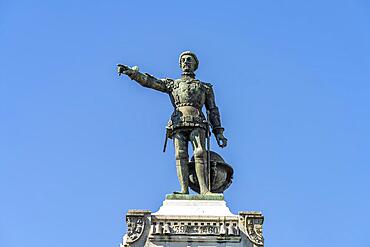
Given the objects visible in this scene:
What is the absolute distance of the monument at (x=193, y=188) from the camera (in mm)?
23328

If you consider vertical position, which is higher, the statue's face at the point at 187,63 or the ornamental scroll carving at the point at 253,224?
the statue's face at the point at 187,63

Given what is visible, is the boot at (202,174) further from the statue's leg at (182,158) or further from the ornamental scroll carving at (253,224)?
the ornamental scroll carving at (253,224)

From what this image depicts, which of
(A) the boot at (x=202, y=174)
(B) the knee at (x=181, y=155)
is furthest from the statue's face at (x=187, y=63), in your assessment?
(A) the boot at (x=202, y=174)

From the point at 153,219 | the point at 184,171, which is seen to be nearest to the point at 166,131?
the point at 184,171

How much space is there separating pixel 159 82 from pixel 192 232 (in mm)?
5216

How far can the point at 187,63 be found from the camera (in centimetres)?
2661

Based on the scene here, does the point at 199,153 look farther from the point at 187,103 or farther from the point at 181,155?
the point at 187,103

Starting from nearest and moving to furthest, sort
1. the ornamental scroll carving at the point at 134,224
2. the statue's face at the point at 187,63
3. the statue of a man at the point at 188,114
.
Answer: the ornamental scroll carving at the point at 134,224
the statue of a man at the point at 188,114
the statue's face at the point at 187,63

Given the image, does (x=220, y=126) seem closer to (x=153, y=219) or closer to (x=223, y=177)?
(x=223, y=177)

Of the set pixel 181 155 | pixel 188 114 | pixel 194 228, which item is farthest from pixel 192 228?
pixel 188 114

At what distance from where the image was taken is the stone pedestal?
23266 mm

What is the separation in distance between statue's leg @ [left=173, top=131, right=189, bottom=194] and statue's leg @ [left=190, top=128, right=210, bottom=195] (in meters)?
0.27

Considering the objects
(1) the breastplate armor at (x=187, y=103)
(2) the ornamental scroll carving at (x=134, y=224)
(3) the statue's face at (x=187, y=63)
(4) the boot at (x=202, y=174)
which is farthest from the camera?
(3) the statue's face at (x=187, y=63)

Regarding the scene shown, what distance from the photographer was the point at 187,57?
26609mm
